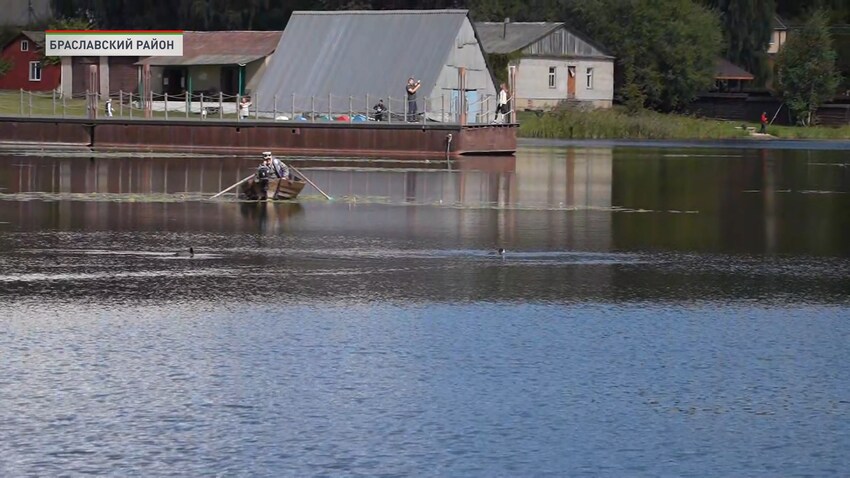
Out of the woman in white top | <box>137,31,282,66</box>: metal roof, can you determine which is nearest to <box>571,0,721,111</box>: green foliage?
<box>137,31,282,66</box>: metal roof

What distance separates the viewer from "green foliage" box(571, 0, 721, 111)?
90875 mm

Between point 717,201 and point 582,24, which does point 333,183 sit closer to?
point 717,201

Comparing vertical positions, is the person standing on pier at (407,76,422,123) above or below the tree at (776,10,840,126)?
below

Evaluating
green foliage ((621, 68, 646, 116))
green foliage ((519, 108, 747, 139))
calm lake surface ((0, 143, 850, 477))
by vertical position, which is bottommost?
calm lake surface ((0, 143, 850, 477))

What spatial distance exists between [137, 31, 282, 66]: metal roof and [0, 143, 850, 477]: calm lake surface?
4613 centimetres

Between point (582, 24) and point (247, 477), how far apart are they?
285 feet

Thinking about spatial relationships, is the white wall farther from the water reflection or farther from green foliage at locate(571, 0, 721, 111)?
the water reflection

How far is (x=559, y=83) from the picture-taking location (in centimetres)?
9219

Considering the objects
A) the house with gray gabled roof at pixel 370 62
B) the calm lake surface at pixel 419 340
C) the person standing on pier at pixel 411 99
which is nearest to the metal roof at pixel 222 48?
the house with gray gabled roof at pixel 370 62

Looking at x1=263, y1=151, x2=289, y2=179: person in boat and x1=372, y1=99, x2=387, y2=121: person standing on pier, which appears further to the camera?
x1=372, y1=99, x2=387, y2=121: person standing on pier

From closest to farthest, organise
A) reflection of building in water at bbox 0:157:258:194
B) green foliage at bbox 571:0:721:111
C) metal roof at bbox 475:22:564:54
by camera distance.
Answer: reflection of building in water at bbox 0:157:258:194 < metal roof at bbox 475:22:564:54 < green foliage at bbox 571:0:721:111

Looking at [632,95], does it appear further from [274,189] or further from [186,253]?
[186,253]

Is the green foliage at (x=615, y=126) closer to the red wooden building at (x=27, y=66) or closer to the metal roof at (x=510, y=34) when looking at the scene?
the metal roof at (x=510, y=34)

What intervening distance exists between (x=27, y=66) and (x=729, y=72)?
42.9 m
